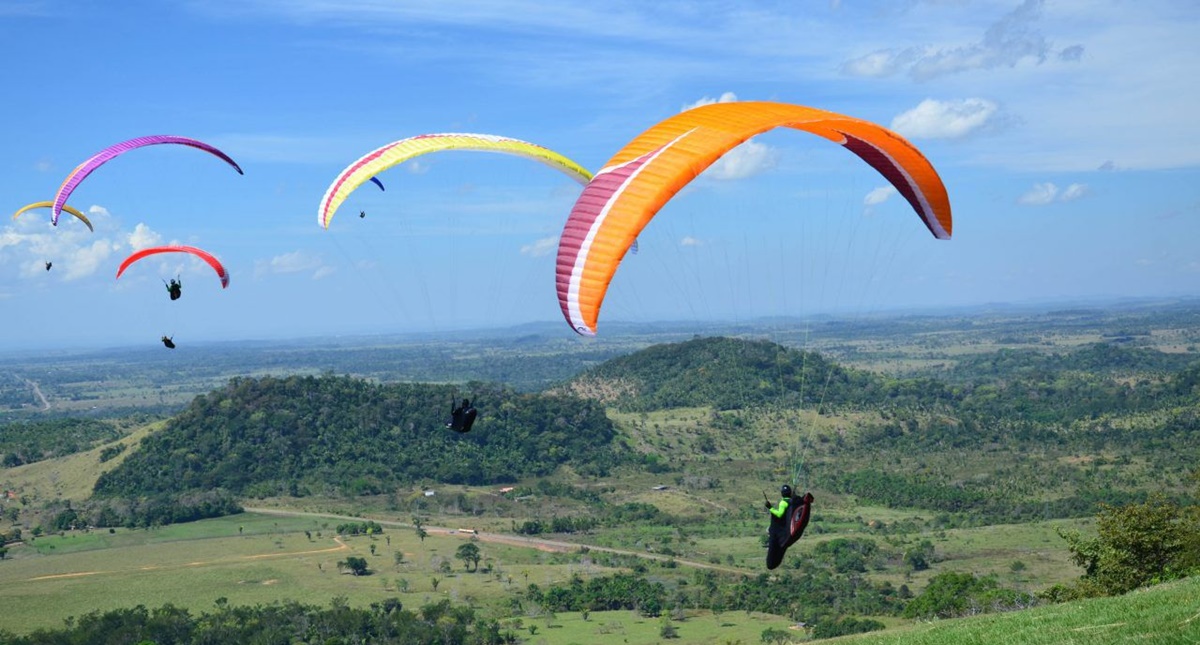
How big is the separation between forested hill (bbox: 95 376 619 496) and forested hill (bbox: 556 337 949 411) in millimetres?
28056

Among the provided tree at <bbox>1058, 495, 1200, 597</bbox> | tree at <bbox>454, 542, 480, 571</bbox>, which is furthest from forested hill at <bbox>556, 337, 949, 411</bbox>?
tree at <bbox>1058, 495, 1200, 597</bbox>

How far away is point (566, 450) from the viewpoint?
12338 centimetres

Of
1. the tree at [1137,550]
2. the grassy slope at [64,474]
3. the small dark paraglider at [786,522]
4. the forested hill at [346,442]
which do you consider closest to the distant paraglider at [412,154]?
the small dark paraglider at [786,522]

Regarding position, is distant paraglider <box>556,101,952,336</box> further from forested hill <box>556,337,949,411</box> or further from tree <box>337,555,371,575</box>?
forested hill <box>556,337,949,411</box>

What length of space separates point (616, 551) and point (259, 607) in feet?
90.9

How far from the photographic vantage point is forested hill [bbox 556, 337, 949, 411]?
6196 inches

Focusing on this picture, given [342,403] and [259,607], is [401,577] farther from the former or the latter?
[342,403]

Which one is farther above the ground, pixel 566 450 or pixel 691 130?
pixel 691 130

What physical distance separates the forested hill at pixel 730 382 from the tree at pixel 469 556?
253 feet

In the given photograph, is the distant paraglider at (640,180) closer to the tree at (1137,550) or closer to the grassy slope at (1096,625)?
the grassy slope at (1096,625)

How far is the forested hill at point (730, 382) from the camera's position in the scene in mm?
157375

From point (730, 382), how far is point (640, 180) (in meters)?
142

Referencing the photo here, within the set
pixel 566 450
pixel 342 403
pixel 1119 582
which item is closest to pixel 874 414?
pixel 566 450

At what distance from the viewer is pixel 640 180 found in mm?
19422
